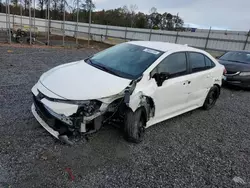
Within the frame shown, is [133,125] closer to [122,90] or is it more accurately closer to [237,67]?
[122,90]

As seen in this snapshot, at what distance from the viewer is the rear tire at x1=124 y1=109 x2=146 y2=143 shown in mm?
3076

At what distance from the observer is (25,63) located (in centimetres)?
808

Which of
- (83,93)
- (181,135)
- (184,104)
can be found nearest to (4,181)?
(83,93)

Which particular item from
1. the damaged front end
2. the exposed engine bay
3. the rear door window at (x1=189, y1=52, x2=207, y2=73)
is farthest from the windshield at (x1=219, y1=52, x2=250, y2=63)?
the damaged front end

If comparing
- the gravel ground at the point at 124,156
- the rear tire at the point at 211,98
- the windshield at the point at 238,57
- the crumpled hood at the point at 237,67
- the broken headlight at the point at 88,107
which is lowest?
the gravel ground at the point at 124,156

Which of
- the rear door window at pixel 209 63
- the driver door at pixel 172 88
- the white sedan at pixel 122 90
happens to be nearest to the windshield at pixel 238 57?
the rear door window at pixel 209 63

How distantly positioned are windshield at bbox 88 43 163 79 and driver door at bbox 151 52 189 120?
23 centimetres

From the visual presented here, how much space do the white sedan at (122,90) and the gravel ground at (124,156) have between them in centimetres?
27

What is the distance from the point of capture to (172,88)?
12.0 feet

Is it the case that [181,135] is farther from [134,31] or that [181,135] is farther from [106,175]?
[134,31]

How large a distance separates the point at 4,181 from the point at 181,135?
2.78m

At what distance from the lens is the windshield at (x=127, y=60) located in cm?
342

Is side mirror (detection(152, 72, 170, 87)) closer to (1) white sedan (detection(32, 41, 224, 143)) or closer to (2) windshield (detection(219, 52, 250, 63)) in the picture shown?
(1) white sedan (detection(32, 41, 224, 143))

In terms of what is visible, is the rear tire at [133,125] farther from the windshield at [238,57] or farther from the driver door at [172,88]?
the windshield at [238,57]
